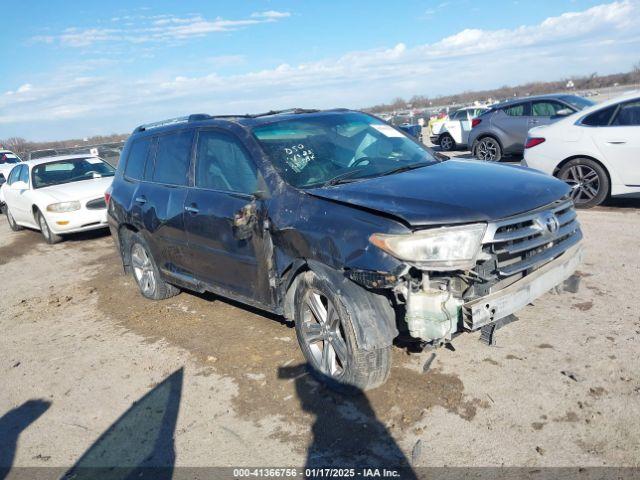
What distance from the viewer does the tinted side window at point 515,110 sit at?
13.0 meters

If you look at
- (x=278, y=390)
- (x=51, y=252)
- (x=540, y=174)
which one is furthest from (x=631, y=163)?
(x=51, y=252)

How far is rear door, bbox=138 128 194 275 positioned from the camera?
15.9ft

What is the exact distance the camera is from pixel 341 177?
12.8 ft

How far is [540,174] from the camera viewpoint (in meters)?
4.02

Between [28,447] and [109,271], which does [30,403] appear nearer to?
[28,447]

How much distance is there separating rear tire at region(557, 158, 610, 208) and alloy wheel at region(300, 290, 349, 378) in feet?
17.1

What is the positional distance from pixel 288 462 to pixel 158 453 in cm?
81

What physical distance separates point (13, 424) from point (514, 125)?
12085 millimetres

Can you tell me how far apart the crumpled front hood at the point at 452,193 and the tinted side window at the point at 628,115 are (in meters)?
4.18

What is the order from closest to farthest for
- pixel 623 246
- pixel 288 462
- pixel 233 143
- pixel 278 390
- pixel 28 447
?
pixel 288 462, pixel 28 447, pixel 278 390, pixel 233 143, pixel 623 246

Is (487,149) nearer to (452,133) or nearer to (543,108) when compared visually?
(543,108)

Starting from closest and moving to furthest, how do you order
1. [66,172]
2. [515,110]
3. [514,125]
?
[66,172]
[514,125]
[515,110]

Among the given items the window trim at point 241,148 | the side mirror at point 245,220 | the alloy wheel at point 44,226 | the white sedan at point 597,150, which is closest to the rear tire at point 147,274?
the window trim at point 241,148

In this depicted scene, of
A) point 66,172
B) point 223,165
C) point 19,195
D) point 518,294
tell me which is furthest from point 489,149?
point 518,294
